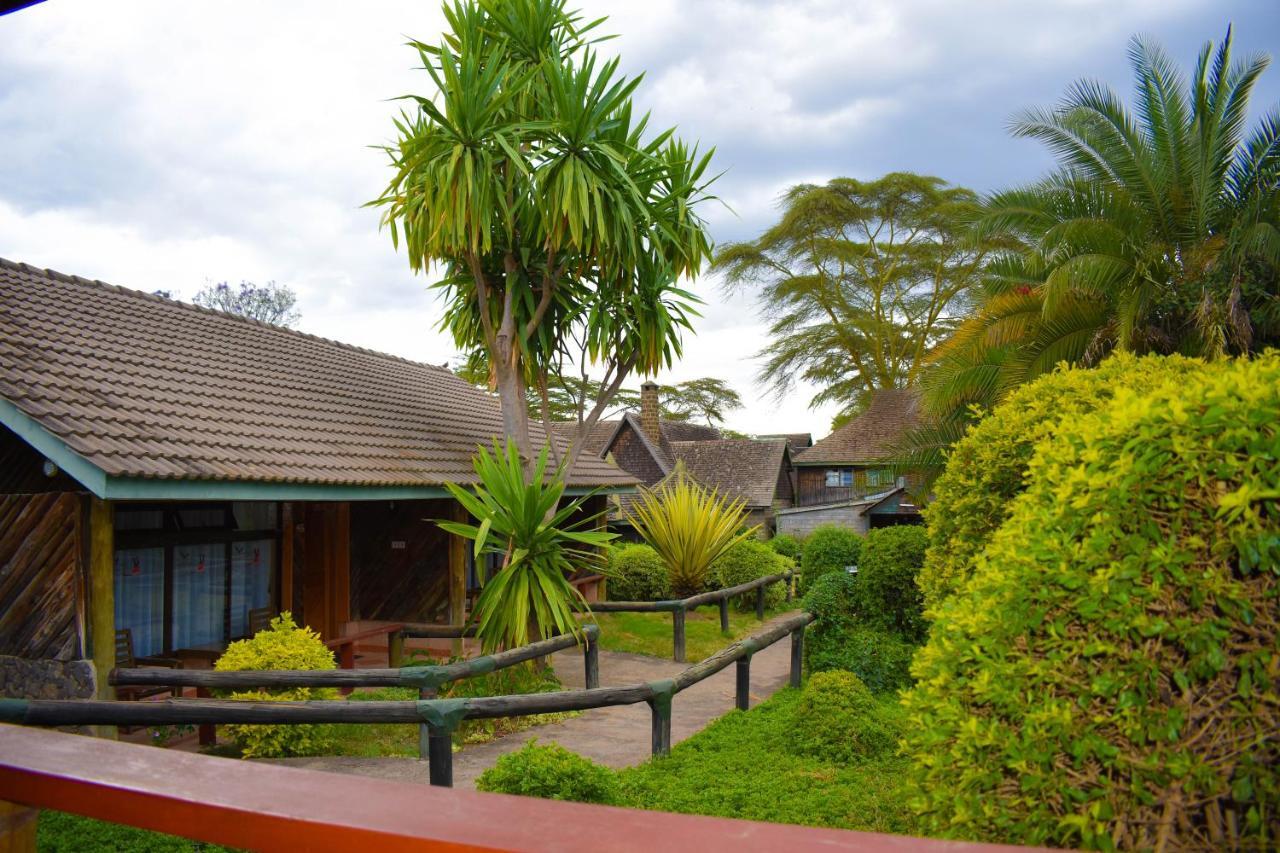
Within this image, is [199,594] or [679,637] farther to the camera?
[679,637]

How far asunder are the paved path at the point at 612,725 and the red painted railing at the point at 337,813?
5.60 metres

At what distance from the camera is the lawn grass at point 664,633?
13.9 meters

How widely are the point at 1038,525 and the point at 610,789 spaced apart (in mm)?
3158

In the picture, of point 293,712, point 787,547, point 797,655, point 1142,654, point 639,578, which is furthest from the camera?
point 787,547

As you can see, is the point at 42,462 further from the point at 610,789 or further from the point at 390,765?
the point at 610,789

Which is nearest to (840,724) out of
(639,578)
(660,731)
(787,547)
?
(660,731)

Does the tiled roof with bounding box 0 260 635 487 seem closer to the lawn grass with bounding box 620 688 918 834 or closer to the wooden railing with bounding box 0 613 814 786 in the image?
the wooden railing with bounding box 0 613 814 786

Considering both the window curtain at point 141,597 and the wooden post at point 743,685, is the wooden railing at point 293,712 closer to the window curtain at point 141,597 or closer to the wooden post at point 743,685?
the window curtain at point 141,597

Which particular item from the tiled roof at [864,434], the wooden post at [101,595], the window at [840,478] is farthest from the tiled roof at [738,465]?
the wooden post at [101,595]

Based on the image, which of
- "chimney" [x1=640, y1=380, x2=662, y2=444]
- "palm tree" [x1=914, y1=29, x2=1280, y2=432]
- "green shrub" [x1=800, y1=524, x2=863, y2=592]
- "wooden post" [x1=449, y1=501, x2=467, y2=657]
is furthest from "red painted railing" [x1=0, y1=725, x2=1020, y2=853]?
"chimney" [x1=640, y1=380, x2=662, y2=444]

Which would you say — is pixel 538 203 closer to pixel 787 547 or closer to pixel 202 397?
pixel 202 397

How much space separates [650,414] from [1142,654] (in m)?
30.1

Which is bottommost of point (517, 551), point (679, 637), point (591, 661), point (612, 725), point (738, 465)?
point (612, 725)

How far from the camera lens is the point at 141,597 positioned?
8.71 m
